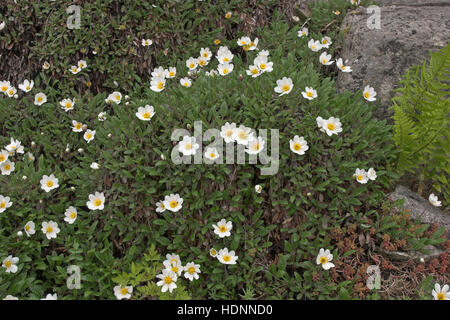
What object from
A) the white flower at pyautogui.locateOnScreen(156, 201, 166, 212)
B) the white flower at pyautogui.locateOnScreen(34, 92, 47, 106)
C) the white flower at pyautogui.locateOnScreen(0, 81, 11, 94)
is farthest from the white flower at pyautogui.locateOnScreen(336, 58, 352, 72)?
the white flower at pyautogui.locateOnScreen(0, 81, 11, 94)

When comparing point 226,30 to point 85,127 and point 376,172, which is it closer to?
point 85,127

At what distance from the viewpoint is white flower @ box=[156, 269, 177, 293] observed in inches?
103

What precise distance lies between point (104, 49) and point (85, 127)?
1011mm

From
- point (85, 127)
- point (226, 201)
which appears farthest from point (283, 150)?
point (85, 127)

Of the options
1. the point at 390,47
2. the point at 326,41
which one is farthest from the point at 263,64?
the point at 390,47

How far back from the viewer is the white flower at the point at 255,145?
9.41ft

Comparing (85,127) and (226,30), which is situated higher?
(226,30)

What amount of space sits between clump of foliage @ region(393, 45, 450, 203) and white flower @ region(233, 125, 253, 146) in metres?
1.09

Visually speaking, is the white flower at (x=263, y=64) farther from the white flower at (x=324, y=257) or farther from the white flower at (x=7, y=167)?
the white flower at (x=7, y=167)

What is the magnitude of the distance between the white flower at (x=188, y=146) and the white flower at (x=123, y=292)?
0.97m

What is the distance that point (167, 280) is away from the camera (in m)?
2.66

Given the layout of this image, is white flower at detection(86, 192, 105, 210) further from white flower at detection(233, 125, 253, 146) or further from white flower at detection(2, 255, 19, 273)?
white flower at detection(233, 125, 253, 146)

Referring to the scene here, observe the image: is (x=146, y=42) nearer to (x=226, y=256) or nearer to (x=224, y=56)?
(x=224, y=56)

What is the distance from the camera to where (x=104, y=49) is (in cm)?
411
